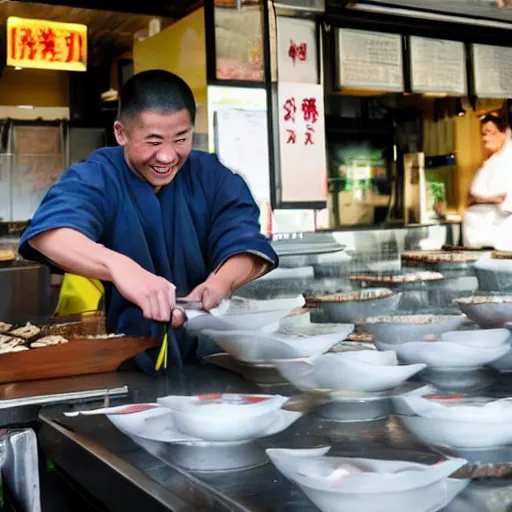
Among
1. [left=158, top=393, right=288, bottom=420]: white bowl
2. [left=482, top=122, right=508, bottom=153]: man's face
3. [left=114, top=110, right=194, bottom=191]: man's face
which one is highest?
[left=482, top=122, right=508, bottom=153]: man's face

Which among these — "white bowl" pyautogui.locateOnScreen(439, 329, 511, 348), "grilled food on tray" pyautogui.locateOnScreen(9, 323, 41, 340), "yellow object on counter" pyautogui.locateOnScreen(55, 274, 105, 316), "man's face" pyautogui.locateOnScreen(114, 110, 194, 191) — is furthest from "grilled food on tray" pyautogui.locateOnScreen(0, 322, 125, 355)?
"yellow object on counter" pyautogui.locateOnScreen(55, 274, 105, 316)

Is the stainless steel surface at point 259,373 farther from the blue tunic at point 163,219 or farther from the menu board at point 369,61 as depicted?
the menu board at point 369,61

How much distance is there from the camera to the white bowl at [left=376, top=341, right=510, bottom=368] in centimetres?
159

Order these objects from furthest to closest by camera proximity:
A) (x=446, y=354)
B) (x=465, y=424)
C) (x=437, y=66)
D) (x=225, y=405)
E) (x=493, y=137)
Result: 1. (x=493, y=137)
2. (x=437, y=66)
3. (x=446, y=354)
4. (x=225, y=405)
5. (x=465, y=424)

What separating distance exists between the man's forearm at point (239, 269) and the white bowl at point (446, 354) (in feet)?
2.44

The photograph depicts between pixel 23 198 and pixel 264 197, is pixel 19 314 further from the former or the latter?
pixel 23 198

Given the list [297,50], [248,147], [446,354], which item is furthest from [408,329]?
[297,50]

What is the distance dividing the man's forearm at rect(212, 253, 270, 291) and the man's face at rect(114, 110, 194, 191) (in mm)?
338

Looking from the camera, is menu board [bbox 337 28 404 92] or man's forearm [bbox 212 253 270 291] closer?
man's forearm [bbox 212 253 270 291]

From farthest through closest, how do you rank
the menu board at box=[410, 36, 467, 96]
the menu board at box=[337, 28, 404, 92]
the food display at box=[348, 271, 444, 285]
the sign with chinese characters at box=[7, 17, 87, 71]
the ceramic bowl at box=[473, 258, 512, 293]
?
the sign with chinese characters at box=[7, 17, 87, 71], the menu board at box=[410, 36, 467, 96], the menu board at box=[337, 28, 404, 92], the ceramic bowl at box=[473, 258, 512, 293], the food display at box=[348, 271, 444, 285]

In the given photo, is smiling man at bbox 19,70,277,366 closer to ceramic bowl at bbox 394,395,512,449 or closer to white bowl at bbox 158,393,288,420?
white bowl at bbox 158,393,288,420

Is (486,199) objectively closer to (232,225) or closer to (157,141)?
(232,225)

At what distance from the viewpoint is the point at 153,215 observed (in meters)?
2.34

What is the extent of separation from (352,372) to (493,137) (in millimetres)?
4955
